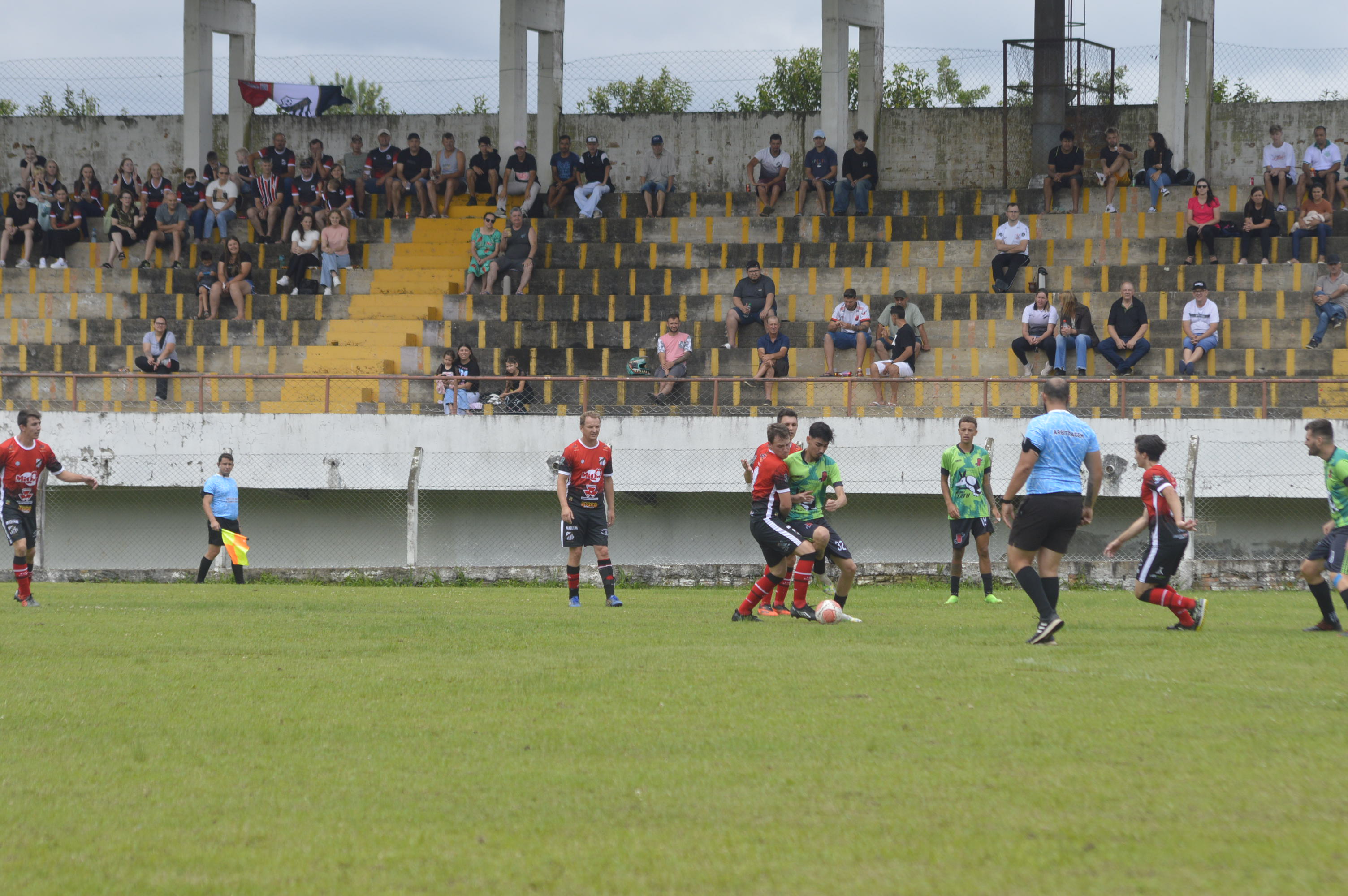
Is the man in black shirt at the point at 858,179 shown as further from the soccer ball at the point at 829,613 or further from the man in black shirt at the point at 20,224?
the man in black shirt at the point at 20,224

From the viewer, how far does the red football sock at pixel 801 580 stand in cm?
1174

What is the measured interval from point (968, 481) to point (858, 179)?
1159 centimetres

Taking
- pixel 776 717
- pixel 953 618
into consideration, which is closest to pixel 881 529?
pixel 953 618

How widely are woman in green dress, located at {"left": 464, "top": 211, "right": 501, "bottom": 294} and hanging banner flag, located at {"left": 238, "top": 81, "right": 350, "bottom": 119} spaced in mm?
8228

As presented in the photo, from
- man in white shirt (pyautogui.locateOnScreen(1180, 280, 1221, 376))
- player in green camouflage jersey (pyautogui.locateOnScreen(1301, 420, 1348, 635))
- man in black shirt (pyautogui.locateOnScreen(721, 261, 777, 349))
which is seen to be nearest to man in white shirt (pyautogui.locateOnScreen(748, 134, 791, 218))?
man in black shirt (pyautogui.locateOnScreen(721, 261, 777, 349))

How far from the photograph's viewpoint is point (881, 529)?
1944cm

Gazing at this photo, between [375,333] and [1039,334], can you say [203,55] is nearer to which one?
[375,333]

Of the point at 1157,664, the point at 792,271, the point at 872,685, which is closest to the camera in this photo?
the point at 872,685

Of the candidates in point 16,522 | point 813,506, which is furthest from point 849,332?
point 16,522

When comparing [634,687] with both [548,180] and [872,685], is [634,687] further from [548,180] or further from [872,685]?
[548,180]

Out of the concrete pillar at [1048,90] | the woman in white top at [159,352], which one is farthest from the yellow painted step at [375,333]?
the concrete pillar at [1048,90]

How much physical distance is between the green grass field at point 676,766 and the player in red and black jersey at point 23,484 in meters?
3.88

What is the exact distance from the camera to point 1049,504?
30.6 ft

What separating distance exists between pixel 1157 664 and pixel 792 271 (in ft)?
51.7
